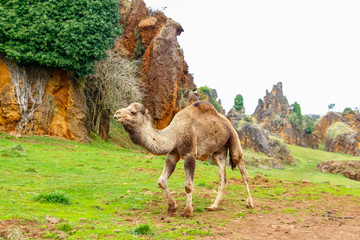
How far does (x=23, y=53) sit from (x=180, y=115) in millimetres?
18214

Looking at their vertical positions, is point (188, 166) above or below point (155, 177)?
above

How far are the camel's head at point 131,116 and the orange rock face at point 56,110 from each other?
18.4 metres

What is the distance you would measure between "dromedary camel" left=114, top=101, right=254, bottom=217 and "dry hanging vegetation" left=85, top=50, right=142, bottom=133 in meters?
22.1

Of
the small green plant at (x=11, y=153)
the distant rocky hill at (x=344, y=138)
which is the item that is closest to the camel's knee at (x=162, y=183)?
the small green plant at (x=11, y=153)

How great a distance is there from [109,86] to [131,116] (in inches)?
938

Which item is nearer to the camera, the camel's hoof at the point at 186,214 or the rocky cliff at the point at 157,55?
the camel's hoof at the point at 186,214

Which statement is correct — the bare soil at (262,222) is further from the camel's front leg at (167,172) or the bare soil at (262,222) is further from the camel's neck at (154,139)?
the camel's neck at (154,139)

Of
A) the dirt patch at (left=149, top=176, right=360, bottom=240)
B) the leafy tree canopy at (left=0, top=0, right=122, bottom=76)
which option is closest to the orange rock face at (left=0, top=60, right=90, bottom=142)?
the leafy tree canopy at (left=0, top=0, right=122, bottom=76)

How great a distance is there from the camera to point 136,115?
21.9ft

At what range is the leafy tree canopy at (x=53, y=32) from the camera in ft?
69.7

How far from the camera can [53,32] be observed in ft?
72.4

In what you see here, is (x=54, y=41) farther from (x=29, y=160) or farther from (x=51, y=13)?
(x=29, y=160)

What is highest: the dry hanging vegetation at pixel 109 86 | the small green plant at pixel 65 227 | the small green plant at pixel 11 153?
the dry hanging vegetation at pixel 109 86

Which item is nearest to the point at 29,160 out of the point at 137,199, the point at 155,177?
the point at 155,177
